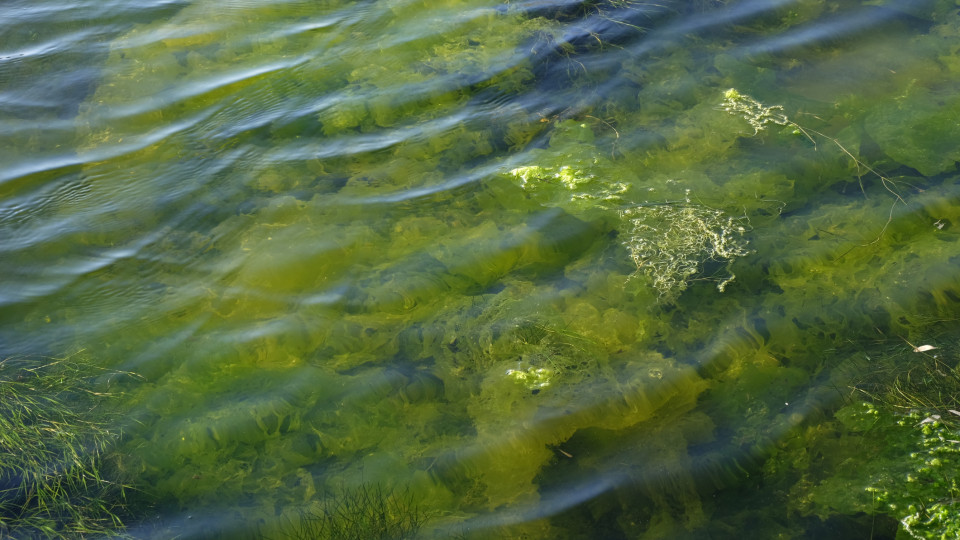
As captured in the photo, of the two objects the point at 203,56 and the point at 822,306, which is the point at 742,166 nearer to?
the point at 822,306

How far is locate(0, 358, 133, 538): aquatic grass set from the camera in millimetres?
2143

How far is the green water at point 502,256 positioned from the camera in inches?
86.6

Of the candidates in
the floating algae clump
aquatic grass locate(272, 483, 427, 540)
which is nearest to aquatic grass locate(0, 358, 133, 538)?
aquatic grass locate(272, 483, 427, 540)

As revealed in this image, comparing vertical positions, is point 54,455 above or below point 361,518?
above

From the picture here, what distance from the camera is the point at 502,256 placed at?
2.83 meters

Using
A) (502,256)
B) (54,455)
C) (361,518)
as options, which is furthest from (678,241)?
(54,455)

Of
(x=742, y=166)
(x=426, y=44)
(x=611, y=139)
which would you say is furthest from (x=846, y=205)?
(x=426, y=44)

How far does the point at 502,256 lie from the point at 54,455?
1643 mm

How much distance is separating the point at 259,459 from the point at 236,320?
1.97 ft

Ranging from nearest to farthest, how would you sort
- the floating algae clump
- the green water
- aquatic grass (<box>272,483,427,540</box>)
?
aquatic grass (<box>272,483,427,540</box>), the green water, the floating algae clump

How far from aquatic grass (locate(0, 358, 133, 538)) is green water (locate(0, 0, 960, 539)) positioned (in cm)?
9

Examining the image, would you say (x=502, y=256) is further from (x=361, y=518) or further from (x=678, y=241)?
(x=361, y=518)

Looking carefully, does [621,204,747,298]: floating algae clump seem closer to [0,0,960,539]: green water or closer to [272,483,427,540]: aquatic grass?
[0,0,960,539]: green water

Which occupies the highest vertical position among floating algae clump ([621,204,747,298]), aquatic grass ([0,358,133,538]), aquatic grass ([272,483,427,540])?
floating algae clump ([621,204,747,298])
